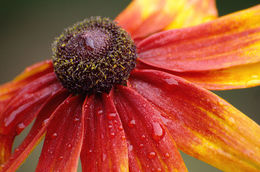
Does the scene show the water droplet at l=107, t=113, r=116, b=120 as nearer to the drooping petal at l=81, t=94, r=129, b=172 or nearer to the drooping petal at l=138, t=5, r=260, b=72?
the drooping petal at l=81, t=94, r=129, b=172

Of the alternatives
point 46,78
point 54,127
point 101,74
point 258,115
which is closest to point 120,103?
point 101,74

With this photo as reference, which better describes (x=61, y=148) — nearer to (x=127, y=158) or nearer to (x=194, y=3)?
(x=127, y=158)

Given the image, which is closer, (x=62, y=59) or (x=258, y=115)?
(x=62, y=59)

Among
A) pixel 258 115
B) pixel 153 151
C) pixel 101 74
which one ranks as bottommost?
pixel 258 115

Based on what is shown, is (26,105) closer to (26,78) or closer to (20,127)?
(20,127)

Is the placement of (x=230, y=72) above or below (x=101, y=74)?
below

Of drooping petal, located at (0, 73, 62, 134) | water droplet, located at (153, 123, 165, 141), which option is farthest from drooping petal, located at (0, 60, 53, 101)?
water droplet, located at (153, 123, 165, 141)

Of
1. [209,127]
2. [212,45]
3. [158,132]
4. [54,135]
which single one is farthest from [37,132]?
[212,45]
